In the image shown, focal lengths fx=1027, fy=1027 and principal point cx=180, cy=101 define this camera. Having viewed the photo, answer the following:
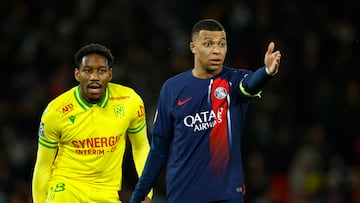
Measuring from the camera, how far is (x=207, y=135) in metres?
7.33

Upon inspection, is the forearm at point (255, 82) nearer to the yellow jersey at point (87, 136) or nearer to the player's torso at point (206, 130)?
the player's torso at point (206, 130)

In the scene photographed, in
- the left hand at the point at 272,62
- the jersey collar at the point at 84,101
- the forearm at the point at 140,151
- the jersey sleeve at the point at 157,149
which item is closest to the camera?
the left hand at the point at 272,62

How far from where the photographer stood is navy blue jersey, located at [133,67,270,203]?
7309 mm

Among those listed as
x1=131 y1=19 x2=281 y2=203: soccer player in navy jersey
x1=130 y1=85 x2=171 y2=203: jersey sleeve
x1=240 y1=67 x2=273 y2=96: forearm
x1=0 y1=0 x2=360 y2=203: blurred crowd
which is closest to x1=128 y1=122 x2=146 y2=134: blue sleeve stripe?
x1=130 y1=85 x2=171 y2=203: jersey sleeve

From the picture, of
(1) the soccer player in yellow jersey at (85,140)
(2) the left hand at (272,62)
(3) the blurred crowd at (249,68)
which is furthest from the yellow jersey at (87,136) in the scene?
(3) the blurred crowd at (249,68)

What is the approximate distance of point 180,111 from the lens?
7.43 m

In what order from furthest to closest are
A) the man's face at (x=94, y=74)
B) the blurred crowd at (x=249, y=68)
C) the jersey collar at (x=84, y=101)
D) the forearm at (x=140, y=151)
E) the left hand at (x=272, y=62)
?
the blurred crowd at (x=249, y=68)
the forearm at (x=140, y=151)
the jersey collar at (x=84, y=101)
the man's face at (x=94, y=74)
the left hand at (x=272, y=62)

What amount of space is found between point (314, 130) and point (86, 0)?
4186 mm

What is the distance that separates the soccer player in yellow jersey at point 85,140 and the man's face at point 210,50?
1.07 m

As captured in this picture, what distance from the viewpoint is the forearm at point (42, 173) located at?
8297mm

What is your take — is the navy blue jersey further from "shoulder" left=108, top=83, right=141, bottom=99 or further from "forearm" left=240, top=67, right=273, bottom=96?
"shoulder" left=108, top=83, right=141, bottom=99

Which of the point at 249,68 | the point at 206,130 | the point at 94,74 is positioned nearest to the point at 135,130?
the point at 94,74

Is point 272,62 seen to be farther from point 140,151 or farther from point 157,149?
point 140,151

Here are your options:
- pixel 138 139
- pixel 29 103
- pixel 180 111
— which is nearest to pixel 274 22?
pixel 29 103
